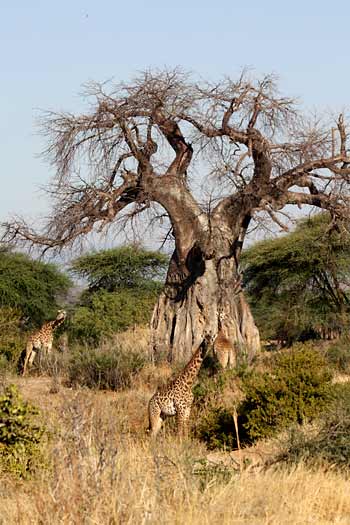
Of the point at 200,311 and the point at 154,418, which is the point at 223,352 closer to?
the point at 200,311

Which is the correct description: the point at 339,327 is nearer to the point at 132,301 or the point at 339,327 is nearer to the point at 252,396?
the point at 132,301

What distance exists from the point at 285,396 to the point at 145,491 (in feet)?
19.7

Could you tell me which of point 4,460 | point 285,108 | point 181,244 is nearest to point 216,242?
point 181,244

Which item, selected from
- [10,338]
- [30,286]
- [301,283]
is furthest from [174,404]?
[30,286]

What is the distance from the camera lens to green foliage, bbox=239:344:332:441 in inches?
460

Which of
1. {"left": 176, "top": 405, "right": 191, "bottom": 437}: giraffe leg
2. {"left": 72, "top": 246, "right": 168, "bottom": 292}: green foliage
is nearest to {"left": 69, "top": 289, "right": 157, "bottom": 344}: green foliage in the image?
{"left": 72, "top": 246, "right": 168, "bottom": 292}: green foliage

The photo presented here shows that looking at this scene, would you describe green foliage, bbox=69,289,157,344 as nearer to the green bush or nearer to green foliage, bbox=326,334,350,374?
green foliage, bbox=326,334,350,374

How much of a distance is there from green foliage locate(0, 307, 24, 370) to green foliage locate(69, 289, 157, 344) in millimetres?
1515

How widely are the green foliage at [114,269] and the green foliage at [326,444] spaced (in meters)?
17.5

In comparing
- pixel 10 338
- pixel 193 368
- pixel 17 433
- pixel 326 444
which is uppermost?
pixel 10 338

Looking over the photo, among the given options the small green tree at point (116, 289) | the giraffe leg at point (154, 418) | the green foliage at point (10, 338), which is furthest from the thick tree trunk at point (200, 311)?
the giraffe leg at point (154, 418)

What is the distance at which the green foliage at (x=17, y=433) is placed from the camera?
26.2ft

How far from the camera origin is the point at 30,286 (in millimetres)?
25875

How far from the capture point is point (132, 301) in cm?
2514
